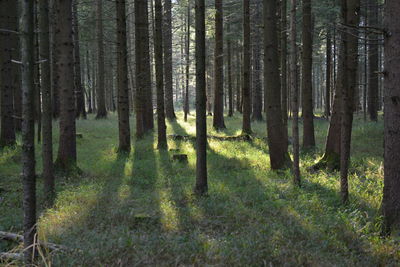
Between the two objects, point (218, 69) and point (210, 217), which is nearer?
point (210, 217)

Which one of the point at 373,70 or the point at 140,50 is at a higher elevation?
the point at 140,50

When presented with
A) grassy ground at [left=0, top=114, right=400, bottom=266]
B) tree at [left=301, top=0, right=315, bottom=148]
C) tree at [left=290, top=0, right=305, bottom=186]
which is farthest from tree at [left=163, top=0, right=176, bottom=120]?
tree at [left=290, top=0, right=305, bottom=186]

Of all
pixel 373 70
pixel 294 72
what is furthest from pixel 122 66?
pixel 373 70

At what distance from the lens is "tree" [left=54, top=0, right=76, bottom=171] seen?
9.33 meters

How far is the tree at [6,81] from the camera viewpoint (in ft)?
41.5

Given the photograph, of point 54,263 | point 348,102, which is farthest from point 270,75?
point 54,263

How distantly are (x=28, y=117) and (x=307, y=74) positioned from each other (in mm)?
11172

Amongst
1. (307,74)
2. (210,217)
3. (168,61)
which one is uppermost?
(168,61)

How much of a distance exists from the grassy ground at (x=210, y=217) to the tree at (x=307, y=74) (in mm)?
2940

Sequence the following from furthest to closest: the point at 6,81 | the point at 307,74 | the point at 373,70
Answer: the point at 373,70 < the point at 307,74 < the point at 6,81

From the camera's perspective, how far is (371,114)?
25422 mm

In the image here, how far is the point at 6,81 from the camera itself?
1270 cm

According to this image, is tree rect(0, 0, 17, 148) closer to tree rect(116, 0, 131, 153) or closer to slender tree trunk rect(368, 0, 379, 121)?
tree rect(116, 0, 131, 153)

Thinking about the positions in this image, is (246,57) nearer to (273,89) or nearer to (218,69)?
(218,69)
